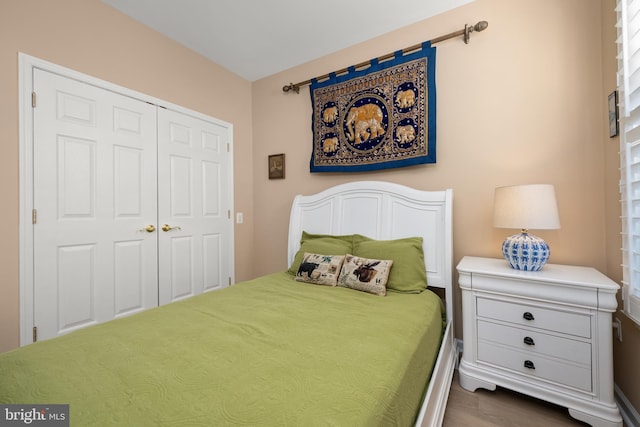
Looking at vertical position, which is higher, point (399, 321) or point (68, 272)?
point (68, 272)

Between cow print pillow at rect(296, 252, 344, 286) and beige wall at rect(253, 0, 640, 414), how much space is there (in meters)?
0.93

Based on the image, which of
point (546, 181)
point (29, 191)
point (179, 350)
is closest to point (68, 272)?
point (29, 191)

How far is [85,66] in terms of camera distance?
2.00 m

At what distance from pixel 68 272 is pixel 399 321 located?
90.2 inches

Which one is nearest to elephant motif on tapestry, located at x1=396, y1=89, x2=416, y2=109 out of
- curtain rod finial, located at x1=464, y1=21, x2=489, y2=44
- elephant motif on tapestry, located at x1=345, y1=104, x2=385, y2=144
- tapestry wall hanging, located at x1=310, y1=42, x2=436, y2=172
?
tapestry wall hanging, located at x1=310, y1=42, x2=436, y2=172

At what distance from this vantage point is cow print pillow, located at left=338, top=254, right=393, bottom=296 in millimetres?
1800

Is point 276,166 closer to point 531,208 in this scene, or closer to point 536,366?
point 531,208

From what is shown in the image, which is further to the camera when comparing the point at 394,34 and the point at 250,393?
the point at 394,34

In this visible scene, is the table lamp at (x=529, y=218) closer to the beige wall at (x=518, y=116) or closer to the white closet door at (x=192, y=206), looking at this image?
the beige wall at (x=518, y=116)

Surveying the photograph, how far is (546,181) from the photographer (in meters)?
1.83

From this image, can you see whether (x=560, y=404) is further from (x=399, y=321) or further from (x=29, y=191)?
(x=29, y=191)

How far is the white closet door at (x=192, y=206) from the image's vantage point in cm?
250

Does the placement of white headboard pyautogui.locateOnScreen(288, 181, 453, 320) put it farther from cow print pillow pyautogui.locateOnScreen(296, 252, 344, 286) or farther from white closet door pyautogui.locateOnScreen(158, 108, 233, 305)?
white closet door pyautogui.locateOnScreen(158, 108, 233, 305)

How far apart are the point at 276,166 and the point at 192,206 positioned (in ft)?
3.28
